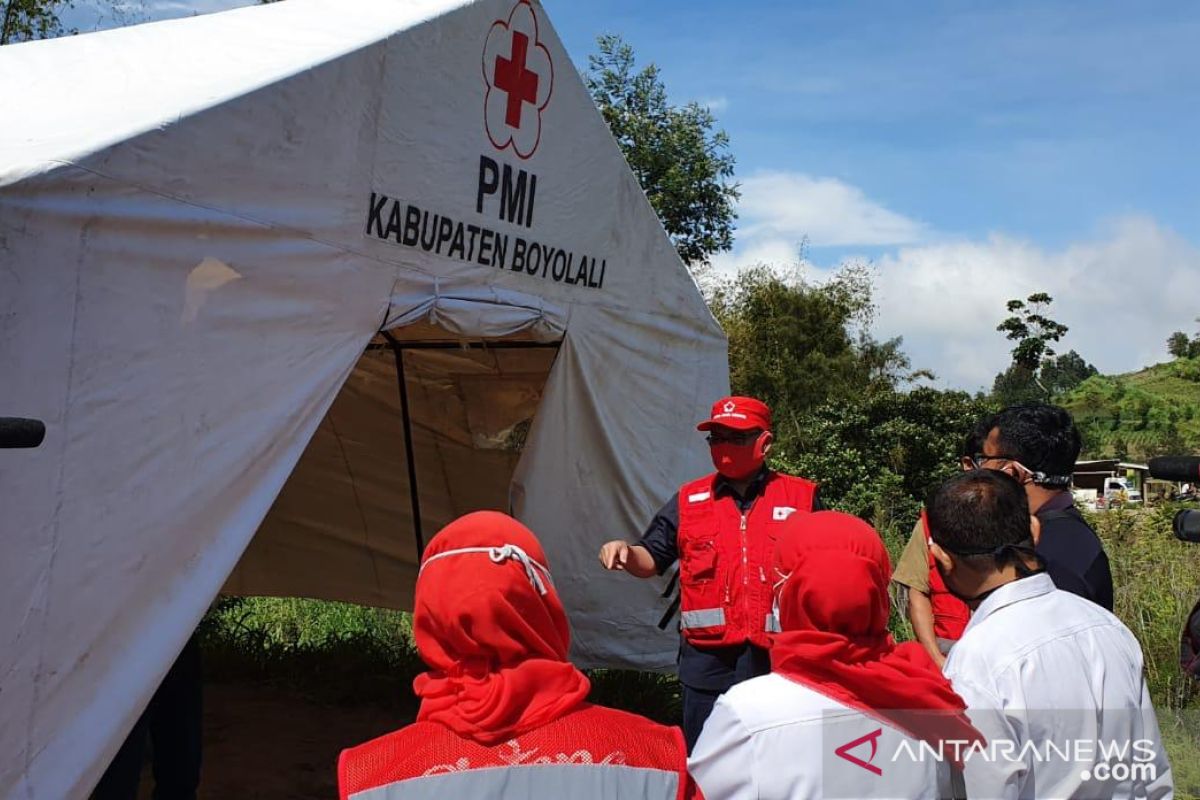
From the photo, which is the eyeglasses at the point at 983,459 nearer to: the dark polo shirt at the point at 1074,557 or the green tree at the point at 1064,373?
the dark polo shirt at the point at 1074,557

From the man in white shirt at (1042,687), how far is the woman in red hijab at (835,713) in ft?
0.30

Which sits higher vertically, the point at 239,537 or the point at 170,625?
the point at 239,537

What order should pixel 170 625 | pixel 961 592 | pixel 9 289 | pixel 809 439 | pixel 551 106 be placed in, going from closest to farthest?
1. pixel 961 592
2. pixel 9 289
3. pixel 170 625
4. pixel 551 106
5. pixel 809 439

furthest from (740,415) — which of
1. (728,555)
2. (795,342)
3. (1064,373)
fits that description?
(1064,373)

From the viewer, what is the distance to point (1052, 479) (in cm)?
303

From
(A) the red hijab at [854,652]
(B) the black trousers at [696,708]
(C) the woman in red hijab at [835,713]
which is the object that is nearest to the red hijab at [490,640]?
(C) the woman in red hijab at [835,713]

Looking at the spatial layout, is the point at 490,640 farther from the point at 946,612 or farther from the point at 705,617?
the point at 705,617

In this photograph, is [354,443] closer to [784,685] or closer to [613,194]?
[613,194]

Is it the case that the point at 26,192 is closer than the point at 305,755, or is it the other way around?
the point at 26,192

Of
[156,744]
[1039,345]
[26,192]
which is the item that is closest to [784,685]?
[26,192]

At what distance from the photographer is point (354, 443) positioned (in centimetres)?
630

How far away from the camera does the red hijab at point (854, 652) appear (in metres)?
1.87

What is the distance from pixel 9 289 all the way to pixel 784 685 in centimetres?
187

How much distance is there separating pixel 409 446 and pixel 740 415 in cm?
257
